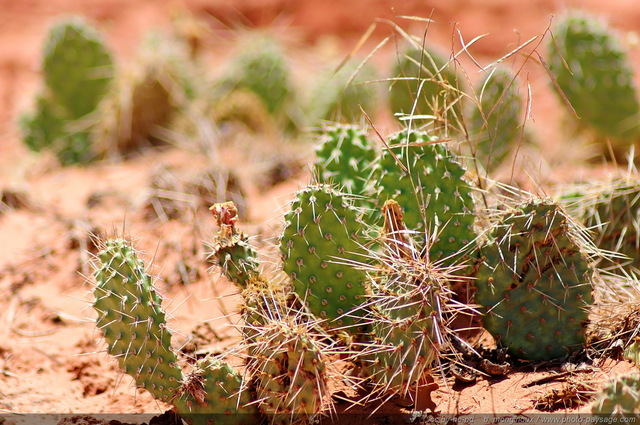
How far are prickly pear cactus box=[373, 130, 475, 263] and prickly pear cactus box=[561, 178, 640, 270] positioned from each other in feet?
1.96

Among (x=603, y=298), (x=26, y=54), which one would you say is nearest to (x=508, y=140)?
(x=603, y=298)

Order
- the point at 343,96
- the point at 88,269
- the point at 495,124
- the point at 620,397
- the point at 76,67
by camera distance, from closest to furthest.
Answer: the point at 620,397
the point at 88,269
the point at 495,124
the point at 343,96
the point at 76,67

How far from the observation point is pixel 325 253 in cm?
240

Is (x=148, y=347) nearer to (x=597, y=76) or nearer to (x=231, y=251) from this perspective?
(x=231, y=251)

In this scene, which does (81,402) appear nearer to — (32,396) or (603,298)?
(32,396)

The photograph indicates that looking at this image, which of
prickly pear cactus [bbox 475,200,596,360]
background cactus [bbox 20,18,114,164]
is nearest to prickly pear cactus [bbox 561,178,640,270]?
prickly pear cactus [bbox 475,200,596,360]

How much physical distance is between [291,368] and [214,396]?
305 mm

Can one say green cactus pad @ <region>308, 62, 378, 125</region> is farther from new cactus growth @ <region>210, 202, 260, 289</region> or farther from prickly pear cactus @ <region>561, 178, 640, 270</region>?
new cactus growth @ <region>210, 202, 260, 289</region>

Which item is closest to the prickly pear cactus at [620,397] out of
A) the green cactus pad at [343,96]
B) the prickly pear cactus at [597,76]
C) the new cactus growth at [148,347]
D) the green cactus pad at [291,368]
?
the green cactus pad at [291,368]

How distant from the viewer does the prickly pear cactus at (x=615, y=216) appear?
9.75 ft

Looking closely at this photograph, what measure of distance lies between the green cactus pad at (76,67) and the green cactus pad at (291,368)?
3964 mm

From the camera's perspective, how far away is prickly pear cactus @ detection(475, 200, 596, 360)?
7.84ft

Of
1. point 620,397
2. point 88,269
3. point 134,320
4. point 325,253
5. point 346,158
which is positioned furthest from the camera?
point 88,269

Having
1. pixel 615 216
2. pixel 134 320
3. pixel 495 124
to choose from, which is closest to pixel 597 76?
pixel 495 124
